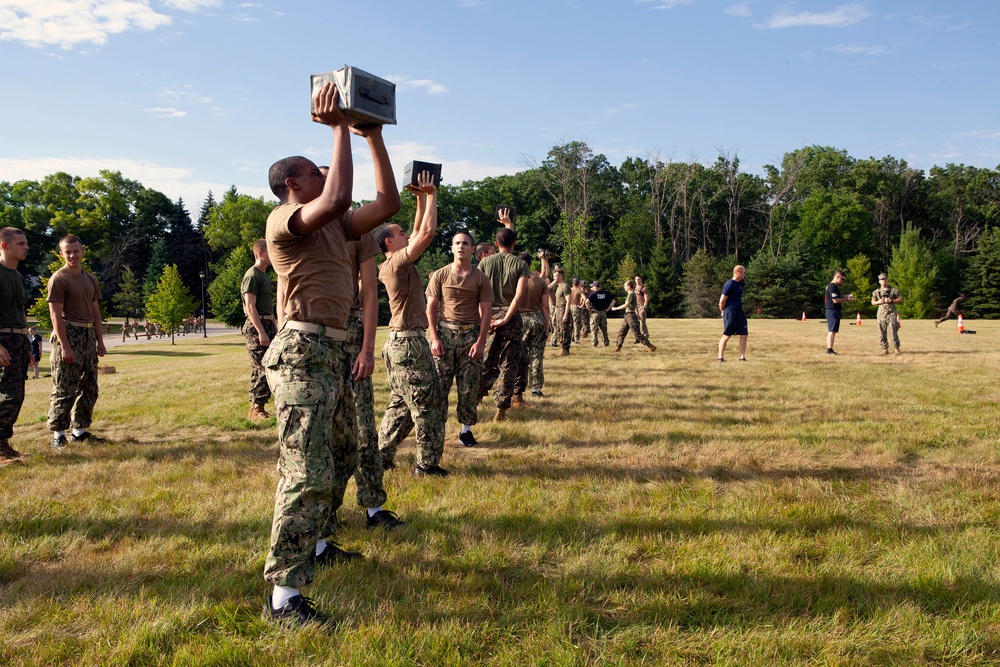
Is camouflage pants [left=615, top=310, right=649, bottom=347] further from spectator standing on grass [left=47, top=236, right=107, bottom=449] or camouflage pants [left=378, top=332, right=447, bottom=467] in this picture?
spectator standing on grass [left=47, top=236, right=107, bottom=449]

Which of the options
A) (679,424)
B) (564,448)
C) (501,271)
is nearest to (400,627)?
(564,448)

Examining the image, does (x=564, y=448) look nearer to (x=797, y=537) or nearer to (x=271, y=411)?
(x=797, y=537)

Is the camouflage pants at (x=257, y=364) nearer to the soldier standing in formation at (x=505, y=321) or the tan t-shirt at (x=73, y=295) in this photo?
the tan t-shirt at (x=73, y=295)

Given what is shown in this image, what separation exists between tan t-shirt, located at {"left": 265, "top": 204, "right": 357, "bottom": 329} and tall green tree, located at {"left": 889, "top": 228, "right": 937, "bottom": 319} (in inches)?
2367

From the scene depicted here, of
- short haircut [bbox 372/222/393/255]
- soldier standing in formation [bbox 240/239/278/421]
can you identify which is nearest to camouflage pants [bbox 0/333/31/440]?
soldier standing in formation [bbox 240/239/278/421]

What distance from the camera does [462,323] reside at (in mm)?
6324

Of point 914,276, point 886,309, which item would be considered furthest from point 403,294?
point 914,276

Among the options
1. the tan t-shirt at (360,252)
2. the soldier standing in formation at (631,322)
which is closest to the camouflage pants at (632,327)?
the soldier standing in formation at (631,322)

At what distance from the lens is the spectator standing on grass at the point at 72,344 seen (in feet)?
21.1

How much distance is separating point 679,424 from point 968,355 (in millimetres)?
12576

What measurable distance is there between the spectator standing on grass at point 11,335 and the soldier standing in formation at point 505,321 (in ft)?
15.4

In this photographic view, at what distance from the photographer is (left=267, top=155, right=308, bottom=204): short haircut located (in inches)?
127

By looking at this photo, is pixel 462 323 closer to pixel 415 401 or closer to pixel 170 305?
pixel 415 401

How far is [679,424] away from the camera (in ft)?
24.3
